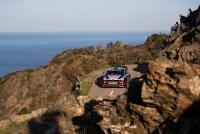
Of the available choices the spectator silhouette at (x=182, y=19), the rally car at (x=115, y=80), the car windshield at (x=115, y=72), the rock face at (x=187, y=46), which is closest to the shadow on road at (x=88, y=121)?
the rally car at (x=115, y=80)

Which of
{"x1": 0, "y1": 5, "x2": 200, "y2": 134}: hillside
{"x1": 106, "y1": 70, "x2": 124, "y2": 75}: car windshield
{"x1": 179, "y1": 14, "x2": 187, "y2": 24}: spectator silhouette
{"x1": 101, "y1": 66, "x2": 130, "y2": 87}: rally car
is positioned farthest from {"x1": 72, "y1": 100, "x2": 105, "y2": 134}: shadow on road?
{"x1": 179, "y1": 14, "x2": 187, "y2": 24}: spectator silhouette

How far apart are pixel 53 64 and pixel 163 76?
124ft

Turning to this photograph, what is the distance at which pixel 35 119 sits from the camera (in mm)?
18000

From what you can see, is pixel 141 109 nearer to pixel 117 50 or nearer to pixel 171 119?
pixel 171 119

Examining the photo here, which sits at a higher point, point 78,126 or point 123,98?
point 123,98

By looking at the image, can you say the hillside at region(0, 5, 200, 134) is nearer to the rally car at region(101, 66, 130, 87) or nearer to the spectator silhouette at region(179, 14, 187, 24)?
the rally car at region(101, 66, 130, 87)

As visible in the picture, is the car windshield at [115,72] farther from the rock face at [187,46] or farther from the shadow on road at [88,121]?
the shadow on road at [88,121]

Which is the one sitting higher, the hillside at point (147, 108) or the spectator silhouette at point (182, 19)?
the spectator silhouette at point (182, 19)

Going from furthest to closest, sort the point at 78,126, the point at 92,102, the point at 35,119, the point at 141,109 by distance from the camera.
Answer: the point at 35,119
the point at 92,102
the point at 78,126
the point at 141,109

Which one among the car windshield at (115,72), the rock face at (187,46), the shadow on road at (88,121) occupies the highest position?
the rock face at (187,46)

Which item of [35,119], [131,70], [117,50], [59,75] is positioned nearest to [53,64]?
[59,75]

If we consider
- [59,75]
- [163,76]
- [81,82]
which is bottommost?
[59,75]

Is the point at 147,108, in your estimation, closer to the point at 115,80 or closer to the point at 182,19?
the point at 115,80

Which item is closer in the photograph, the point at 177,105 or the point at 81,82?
the point at 177,105
